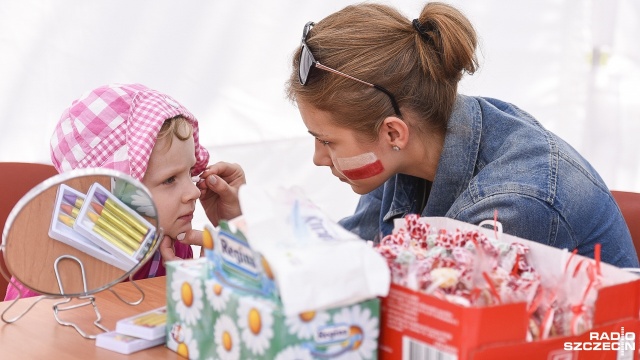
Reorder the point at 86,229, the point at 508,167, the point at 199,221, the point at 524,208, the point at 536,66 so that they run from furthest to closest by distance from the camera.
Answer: the point at 536,66
the point at 199,221
the point at 508,167
the point at 524,208
the point at 86,229

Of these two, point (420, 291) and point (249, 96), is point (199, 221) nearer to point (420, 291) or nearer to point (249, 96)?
point (249, 96)

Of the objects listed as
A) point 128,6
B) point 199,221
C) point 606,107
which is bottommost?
point 199,221

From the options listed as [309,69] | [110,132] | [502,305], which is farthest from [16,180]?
[502,305]

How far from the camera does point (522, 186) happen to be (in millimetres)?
1405

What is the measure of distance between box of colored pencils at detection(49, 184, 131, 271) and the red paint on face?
2.01 feet

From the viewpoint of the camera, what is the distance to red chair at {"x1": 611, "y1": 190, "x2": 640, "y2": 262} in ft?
5.57

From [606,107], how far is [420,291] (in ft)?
8.63

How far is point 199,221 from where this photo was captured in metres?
2.63

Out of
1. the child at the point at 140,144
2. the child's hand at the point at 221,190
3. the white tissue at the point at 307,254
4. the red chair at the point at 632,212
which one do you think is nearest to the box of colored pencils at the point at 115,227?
the white tissue at the point at 307,254

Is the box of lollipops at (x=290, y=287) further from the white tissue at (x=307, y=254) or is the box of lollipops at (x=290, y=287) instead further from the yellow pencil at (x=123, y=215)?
the yellow pencil at (x=123, y=215)

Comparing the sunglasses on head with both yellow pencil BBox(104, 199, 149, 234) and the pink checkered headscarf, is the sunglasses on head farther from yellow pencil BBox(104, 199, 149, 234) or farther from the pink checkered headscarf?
yellow pencil BBox(104, 199, 149, 234)

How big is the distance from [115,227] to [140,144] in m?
0.41

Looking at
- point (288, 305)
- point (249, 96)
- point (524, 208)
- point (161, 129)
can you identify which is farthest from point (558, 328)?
point (249, 96)

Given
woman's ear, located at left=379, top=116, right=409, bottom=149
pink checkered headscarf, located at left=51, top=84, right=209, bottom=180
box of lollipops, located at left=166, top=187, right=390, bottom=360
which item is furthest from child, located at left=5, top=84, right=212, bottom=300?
box of lollipops, located at left=166, top=187, right=390, bottom=360
